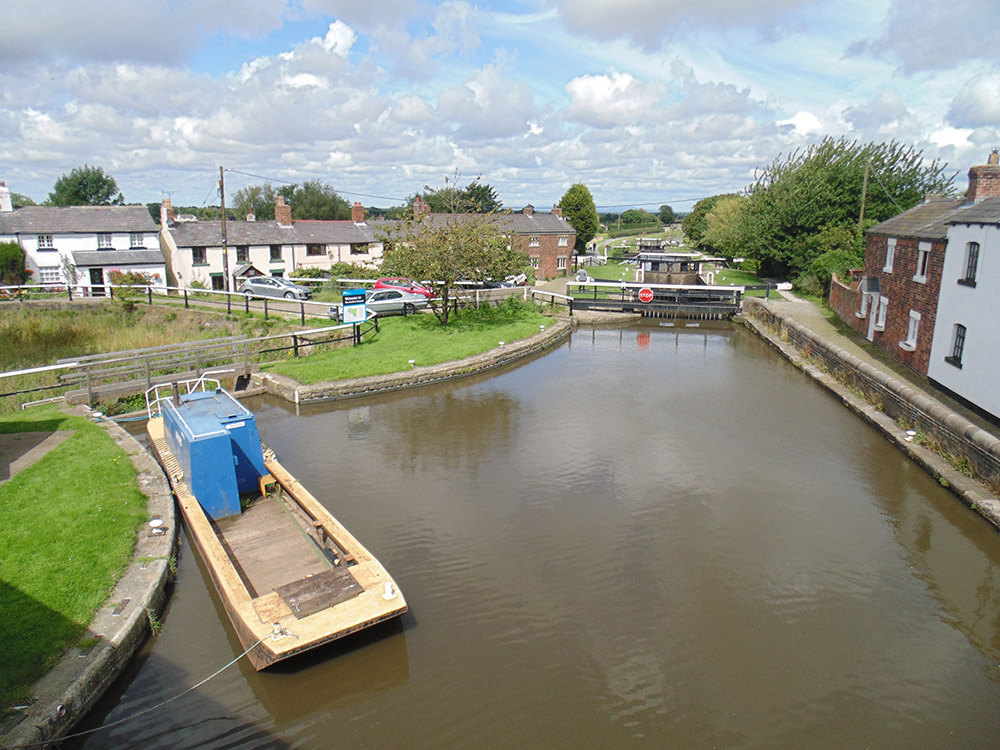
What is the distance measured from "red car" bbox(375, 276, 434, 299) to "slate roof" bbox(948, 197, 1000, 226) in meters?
18.1

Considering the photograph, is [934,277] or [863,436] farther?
[934,277]

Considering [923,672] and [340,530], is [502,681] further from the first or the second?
[923,672]

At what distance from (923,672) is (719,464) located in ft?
19.8

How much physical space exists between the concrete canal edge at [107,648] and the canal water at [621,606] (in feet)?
1.01

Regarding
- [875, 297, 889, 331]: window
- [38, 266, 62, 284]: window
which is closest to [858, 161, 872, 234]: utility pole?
[875, 297, 889, 331]: window

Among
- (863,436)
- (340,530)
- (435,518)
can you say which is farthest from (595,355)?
(340,530)

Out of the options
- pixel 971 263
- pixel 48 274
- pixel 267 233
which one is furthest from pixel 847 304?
pixel 48 274

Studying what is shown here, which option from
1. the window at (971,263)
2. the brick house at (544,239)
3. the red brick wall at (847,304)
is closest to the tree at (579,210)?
the brick house at (544,239)

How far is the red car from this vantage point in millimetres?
29202

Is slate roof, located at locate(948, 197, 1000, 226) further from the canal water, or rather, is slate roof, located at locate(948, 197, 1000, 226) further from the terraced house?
the terraced house

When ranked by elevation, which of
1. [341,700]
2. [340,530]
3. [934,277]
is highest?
[934,277]

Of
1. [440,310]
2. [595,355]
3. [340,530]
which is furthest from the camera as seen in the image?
[440,310]

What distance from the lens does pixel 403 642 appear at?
757 centimetres

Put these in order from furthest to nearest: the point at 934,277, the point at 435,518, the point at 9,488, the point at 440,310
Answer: the point at 440,310 → the point at 934,277 → the point at 435,518 → the point at 9,488
